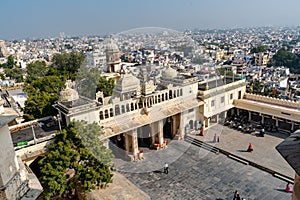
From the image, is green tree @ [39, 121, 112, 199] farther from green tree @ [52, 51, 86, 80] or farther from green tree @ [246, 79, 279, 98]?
green tree @ [52, 51, 86, 80]

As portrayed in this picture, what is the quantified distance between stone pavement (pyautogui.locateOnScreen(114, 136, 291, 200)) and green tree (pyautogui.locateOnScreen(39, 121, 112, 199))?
12.4 ft

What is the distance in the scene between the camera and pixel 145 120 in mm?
17203

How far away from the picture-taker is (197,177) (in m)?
15.7

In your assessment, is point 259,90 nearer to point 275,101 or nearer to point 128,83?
point 275,101

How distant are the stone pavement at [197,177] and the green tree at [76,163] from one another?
3785 mm

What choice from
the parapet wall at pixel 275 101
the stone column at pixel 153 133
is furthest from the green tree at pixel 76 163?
the parapet wall at pixel 275 101

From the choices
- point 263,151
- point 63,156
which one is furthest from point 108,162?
point 263,151

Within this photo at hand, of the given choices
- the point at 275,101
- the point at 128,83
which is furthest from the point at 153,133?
the point at 275,101

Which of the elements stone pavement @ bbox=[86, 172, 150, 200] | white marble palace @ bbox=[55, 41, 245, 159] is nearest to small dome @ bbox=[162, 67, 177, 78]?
white marble palace @ bbox=[55, 41, 245, 159]

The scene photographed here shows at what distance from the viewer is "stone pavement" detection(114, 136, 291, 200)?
1406cm

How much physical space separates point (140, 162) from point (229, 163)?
242 inches

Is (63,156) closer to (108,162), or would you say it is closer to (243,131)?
(108,162)

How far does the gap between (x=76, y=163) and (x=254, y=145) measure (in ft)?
43.7

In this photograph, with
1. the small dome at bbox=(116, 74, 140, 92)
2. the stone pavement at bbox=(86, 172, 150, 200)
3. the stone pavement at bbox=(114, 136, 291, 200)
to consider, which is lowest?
the stone pavement at bbox=(114, 136, 291, 200)
